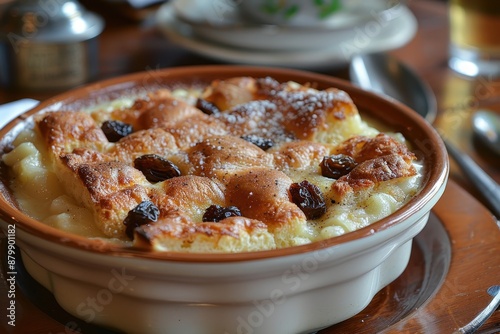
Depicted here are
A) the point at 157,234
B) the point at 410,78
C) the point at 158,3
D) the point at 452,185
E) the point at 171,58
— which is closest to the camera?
the point at 157,234

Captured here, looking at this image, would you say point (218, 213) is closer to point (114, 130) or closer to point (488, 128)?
point (114, 130)

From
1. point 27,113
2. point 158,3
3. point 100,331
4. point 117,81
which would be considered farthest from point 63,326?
point 158,3

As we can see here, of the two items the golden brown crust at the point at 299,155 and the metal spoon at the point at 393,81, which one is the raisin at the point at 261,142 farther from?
the metal spoon at the point at 393,81

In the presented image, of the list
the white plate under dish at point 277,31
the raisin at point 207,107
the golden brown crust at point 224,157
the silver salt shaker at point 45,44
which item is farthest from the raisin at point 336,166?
the silver salt shaker at point 45,44

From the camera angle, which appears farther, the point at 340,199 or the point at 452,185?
the point at 452,185

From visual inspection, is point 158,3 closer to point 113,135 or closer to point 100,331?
point 113,135

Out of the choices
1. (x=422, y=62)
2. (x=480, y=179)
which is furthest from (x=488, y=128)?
(x=422, y=62)

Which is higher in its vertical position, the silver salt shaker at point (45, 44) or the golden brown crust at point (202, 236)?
the golden brown crust at point (202, 236)
